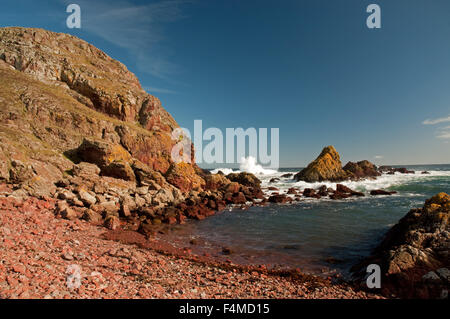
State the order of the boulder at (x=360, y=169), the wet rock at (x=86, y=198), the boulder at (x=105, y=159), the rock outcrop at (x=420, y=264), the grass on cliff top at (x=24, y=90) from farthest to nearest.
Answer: the boulder at (x=360, y=169) → the grass on cliff top at (x=24, y=90) → the boulder at (x=105, y=159) → the wet rock at (x=86, y=198) → the rock outcrop at (x=420, y=264)

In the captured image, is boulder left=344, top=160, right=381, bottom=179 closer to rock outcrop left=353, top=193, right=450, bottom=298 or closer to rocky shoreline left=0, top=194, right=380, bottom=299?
rock outcrop left=353, top=193, right=450, bottom=298

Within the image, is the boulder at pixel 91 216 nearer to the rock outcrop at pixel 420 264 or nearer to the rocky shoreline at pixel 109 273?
the rocky shoreline at pixel 109 273

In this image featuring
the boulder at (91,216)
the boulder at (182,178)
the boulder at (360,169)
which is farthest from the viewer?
the boulder at (360,169)

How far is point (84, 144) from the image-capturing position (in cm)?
2675

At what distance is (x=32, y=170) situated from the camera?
56.2ft

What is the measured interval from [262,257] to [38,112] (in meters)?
33.6

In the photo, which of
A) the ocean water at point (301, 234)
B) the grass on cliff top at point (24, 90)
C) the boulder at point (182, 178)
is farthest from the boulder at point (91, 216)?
the grass on cliff top at point (24, 90)

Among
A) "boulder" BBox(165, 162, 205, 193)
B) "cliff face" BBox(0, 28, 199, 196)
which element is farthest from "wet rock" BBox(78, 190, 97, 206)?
"boulder" BBox(165, 162, 205, 193)

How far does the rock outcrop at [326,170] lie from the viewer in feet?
182

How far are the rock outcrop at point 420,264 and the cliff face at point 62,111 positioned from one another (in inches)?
895

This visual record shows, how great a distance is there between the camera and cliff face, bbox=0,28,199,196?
830 inches

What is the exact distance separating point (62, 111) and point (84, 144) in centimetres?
807
